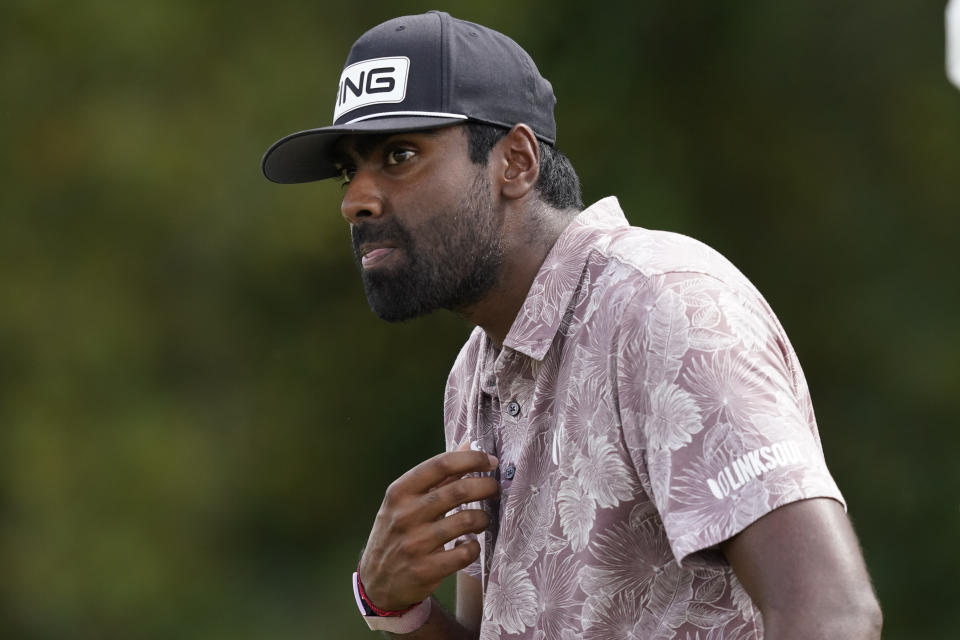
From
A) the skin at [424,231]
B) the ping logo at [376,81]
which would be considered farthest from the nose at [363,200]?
the ping logo at [376,81]

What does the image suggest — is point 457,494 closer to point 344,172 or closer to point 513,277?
point 513,277

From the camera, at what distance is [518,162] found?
2059 millimetres

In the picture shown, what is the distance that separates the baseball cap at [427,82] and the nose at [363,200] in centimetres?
9

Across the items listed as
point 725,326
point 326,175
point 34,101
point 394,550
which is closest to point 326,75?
point 34,101

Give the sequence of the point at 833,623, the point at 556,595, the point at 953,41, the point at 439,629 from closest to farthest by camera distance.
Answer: the point at 833,623 < the point at 556,595 < the point at 439,629 < the point at 953,41

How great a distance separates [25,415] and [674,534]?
13.8 ft

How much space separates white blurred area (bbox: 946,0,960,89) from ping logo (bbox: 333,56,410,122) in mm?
2930

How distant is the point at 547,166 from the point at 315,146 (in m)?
0.39

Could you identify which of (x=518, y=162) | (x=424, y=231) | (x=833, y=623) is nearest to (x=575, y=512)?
(x=833, y=623)

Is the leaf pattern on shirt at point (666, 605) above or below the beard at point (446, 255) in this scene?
Result: below

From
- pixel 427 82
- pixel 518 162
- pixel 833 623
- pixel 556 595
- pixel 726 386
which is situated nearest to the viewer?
pixel 833 623

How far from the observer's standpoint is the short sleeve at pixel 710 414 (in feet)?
4.58

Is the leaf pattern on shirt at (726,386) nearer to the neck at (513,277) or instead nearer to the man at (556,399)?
the man at (556,399)

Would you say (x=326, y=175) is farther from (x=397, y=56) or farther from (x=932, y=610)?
(x=932, y=610)
